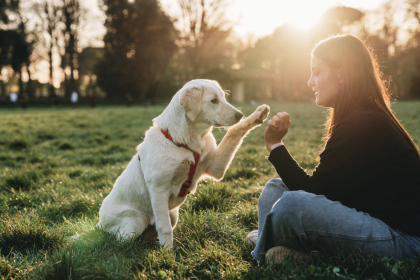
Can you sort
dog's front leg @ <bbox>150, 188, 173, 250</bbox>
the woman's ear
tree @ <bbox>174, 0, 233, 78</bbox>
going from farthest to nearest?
tree @ <bbox>174, 0, 233, 78</bbox> → dog's front leg @ <bbox>150, 188, 173, 250</bbox> → the woman's ear

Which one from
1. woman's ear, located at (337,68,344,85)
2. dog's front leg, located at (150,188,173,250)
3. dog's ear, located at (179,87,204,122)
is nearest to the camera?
woman's ear, located at (337,68,344,85)

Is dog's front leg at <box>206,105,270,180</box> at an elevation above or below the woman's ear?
below

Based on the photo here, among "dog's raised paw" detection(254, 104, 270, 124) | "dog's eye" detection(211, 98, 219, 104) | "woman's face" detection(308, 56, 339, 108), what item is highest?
"woman's face" detection(308, 56, 339, 108)

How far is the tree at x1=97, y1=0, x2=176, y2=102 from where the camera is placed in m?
44.0

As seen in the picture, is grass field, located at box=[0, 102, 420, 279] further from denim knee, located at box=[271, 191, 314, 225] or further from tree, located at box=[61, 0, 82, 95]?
tree, located at box=[61, 0, 82, 95]

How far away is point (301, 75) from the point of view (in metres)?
54.1

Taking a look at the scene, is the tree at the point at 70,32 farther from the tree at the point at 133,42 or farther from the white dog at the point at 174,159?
the white dog at the point at 174,159

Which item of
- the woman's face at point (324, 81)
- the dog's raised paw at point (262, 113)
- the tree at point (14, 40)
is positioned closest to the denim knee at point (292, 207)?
the woman's face at point (324, 81)

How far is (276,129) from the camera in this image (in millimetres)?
2855

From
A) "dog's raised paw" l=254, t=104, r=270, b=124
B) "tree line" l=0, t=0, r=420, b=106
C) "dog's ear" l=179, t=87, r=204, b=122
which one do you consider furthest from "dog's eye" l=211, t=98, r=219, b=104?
"tree line" l=0, t=0, r=420, b=106

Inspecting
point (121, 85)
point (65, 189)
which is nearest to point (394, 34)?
point (121, 85)

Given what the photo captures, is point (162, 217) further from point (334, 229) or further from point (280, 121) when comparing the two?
point (334, 229)

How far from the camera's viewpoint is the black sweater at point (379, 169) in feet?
7.57

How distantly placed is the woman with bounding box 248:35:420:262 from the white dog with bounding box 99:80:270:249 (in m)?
0.94
